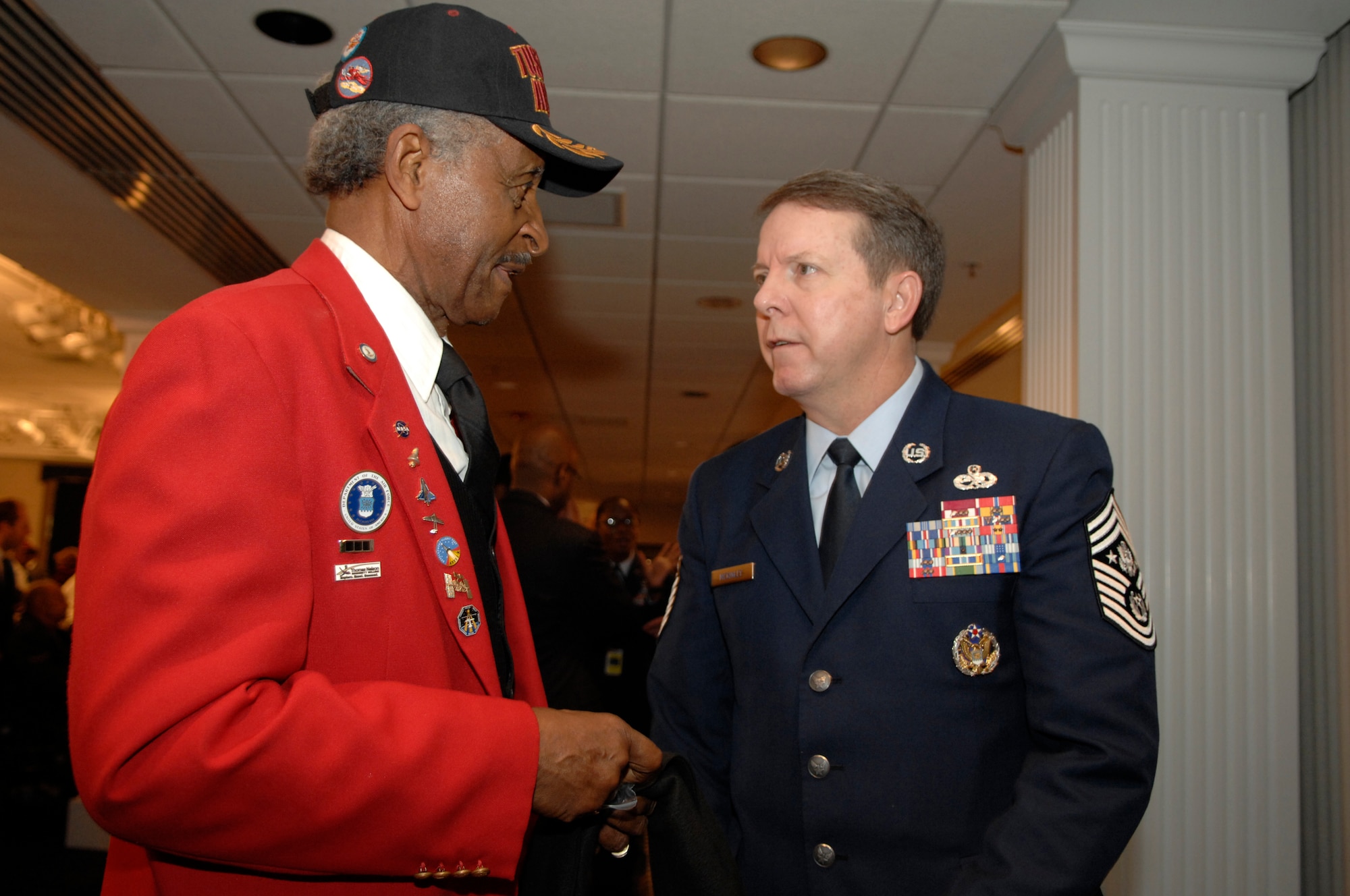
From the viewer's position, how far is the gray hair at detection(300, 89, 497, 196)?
1.22m

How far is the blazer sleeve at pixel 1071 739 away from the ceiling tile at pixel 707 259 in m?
3.76

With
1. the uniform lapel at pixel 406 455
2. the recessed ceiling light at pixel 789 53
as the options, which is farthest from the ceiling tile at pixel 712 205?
the uniform lapel at pixel 406 455

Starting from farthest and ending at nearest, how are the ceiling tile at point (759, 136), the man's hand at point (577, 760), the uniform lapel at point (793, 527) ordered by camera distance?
the ceiling tile at point (759, 136), the uniform lapel at point (793, 527), the man's hand at point (577, 760)

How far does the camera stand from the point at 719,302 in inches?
237

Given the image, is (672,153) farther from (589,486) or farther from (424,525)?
(589,486)

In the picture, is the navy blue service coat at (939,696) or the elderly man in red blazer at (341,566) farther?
the navy blue service coat at (939,696)

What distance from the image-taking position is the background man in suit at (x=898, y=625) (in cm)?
120

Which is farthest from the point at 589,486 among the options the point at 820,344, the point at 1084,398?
the point at 820,344

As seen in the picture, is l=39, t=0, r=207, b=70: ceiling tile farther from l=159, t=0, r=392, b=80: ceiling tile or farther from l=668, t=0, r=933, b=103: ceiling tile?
l=668, t=0, r=933, b=103: ceiling tile

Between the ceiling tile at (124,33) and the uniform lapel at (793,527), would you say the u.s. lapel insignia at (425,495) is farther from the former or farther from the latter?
the ceiling tile at (124,33)

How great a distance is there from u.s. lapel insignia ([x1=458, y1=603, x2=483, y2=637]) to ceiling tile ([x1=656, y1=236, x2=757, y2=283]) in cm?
401

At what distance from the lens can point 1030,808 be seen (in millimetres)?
1177

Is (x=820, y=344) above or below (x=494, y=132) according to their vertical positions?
below

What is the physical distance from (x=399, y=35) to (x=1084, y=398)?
7.64ft
